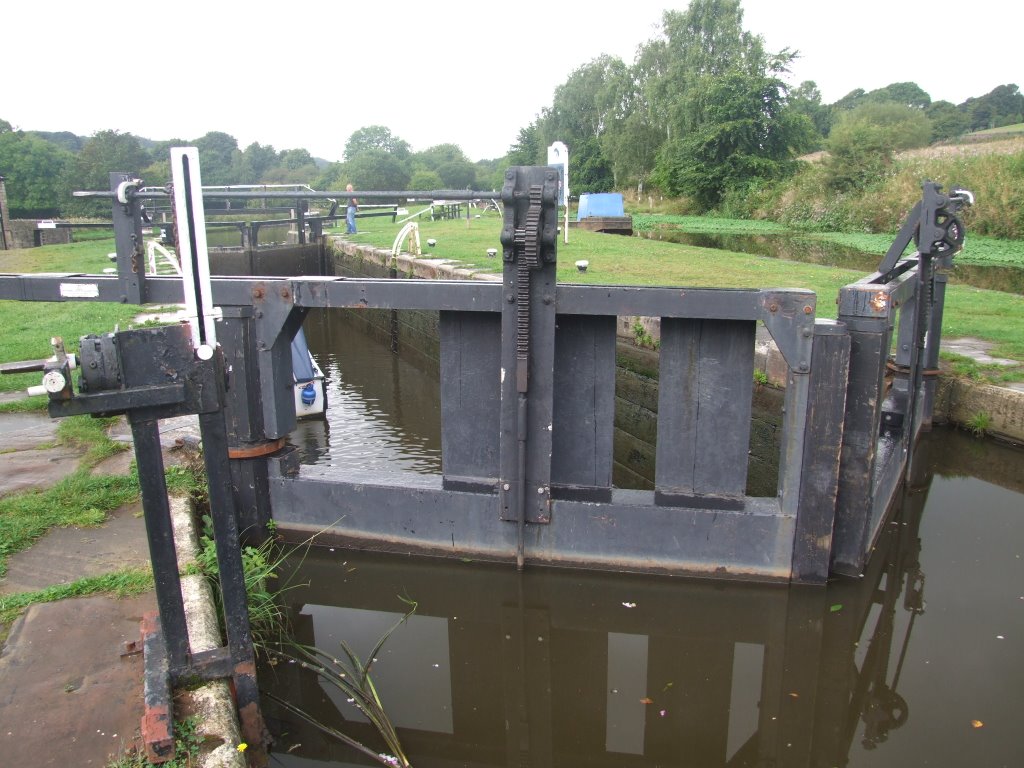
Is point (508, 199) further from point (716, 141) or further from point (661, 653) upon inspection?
point (716, 141)

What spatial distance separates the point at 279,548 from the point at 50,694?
78.3 inches

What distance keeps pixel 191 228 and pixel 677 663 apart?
114 inches

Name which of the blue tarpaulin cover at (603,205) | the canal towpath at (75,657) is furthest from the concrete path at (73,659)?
the blue tarpaulin cover at (603,205)

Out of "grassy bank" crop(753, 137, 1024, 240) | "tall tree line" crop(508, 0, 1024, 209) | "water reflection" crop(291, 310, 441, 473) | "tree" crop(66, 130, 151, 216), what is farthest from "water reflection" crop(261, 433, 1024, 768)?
"tree" crop(66, 130, 151, 216)

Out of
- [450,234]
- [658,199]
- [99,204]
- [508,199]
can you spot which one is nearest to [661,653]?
[508,199]

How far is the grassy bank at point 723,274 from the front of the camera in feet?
28.1

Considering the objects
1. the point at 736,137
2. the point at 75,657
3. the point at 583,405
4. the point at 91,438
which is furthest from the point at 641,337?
the point at 736,137

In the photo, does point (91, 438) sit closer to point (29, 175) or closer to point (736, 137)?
point (736, 137)

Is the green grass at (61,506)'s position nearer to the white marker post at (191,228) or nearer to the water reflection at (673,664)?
the water reflection at (673,664)

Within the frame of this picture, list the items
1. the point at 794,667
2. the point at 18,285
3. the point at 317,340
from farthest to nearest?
the point at 317,340, the point at 18,285, the point at 794,667

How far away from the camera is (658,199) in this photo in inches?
1725

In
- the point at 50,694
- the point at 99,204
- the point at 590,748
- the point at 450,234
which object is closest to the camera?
the point at 50,694

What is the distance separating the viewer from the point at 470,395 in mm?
4594

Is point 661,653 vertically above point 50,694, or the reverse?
point 50,694
